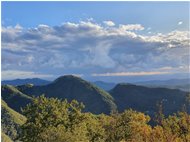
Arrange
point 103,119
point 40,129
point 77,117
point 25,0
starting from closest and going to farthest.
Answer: point 25,0, point 40,129, point 77,117, point 103,119

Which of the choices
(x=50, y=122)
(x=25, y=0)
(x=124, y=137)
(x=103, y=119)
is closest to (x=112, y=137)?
(x=124, y=137)

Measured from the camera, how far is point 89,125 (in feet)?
203

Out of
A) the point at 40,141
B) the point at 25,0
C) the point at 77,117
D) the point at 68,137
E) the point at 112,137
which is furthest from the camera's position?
the point at 112,137

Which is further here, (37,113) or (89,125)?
(89,125)

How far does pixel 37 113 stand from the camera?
56812mm

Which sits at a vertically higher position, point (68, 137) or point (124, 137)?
point (68, 137)

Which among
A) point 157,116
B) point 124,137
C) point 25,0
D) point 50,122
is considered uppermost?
point 25,0

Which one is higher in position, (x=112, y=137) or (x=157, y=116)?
(x=157, y=116)

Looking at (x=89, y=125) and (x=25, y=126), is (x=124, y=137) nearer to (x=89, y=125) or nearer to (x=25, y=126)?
(x=89, y=125)

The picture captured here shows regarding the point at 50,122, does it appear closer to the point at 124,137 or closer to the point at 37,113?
the point at 37,113

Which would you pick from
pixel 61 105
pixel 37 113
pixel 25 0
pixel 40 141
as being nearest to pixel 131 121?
pixel 61 105

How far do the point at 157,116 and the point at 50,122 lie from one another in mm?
45095

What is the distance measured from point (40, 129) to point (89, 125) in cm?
1087

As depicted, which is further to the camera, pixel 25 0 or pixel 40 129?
pixel 40 129
